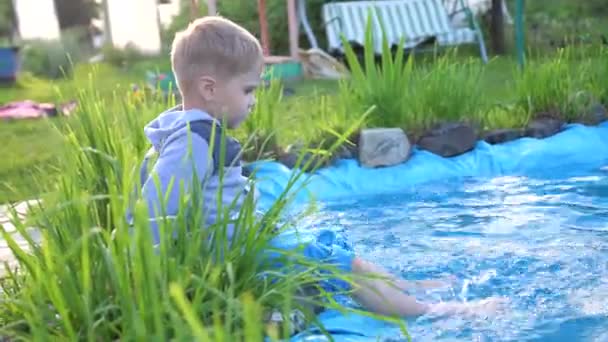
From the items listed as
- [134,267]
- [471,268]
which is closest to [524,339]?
[471,268]

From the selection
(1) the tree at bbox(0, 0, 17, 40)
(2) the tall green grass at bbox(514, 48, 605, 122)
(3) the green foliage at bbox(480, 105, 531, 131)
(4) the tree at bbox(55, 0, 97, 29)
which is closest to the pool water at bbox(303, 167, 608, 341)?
(3) the green foliage at bbox(480, 105, 531, 131)

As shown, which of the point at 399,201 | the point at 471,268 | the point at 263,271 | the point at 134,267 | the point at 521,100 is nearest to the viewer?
the point at 134,267

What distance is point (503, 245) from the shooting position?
3545mm

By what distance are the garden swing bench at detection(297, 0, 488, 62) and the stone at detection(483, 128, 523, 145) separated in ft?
16.5

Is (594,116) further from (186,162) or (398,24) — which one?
(398,24)

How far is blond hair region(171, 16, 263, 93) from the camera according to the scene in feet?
8.37

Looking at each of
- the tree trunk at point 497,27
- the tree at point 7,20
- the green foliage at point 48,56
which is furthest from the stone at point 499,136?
the tree at point 7,20

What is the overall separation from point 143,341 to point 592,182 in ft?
12.6

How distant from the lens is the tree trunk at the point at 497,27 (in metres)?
11.5

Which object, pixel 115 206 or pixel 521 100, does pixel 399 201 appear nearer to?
pixel 521 100

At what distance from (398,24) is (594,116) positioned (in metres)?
5.49

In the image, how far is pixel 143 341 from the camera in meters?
1.52

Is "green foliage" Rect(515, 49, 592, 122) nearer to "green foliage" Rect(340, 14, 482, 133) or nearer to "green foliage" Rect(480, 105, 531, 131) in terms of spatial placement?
"green foliage" Rect(480, 105, 531, 131)

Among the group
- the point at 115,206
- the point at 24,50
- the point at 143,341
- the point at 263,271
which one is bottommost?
the point at 24,50
